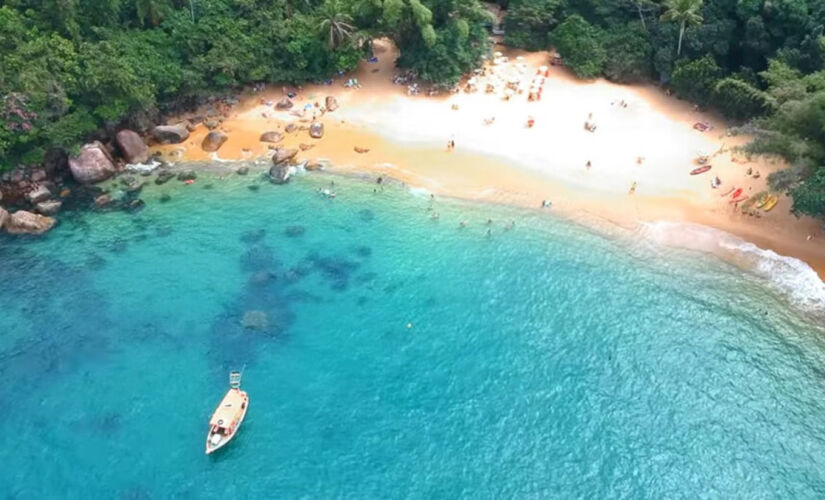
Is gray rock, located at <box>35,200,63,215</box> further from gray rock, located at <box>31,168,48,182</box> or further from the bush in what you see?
the bush

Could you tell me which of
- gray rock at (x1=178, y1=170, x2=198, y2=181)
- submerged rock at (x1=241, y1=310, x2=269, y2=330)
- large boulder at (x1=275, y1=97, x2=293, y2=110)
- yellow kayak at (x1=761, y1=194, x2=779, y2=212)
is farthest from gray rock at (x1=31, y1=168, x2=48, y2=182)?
yellow kayak at (x1=761, y1=194, x2=779, y2=212)

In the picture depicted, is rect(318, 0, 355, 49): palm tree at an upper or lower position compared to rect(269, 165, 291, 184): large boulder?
upper

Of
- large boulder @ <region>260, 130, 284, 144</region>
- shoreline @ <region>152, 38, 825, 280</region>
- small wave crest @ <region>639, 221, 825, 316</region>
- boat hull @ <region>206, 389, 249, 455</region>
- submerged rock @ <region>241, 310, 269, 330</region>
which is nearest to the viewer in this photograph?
boat hull @ <region>206, 389, 249, 455</region>

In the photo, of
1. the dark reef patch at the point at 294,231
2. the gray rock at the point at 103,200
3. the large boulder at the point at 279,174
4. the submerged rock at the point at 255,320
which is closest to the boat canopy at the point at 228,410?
the submerged rock at the point at 255,320

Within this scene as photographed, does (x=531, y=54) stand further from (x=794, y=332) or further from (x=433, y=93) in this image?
(x=794, y=332)

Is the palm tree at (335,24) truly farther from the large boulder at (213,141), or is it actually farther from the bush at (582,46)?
the bush at (582,46)
